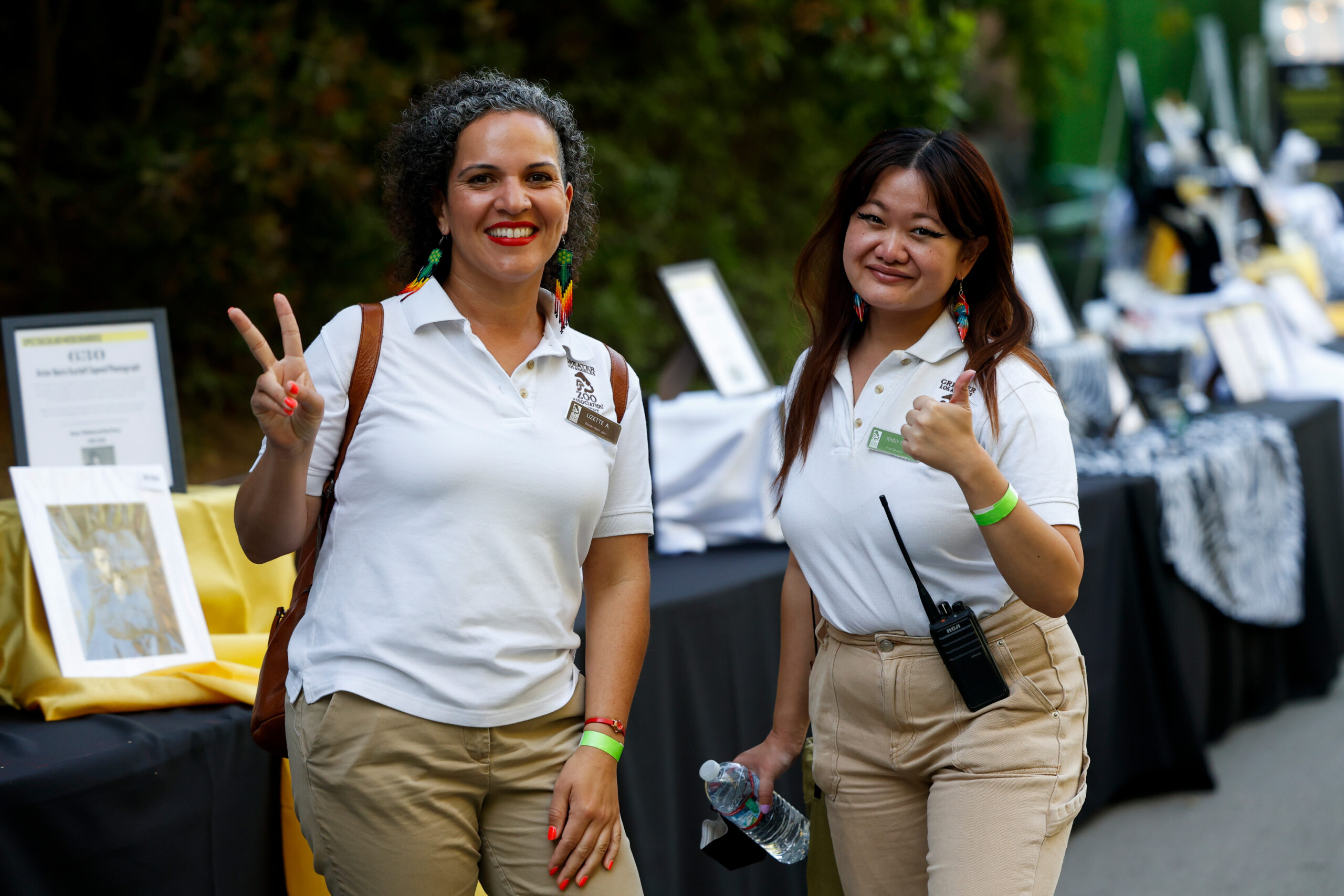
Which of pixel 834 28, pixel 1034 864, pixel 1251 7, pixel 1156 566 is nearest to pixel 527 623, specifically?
pixel 1034 864

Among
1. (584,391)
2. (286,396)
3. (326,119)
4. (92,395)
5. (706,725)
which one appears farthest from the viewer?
(326,119)

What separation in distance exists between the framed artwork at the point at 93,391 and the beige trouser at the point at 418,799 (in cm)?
115

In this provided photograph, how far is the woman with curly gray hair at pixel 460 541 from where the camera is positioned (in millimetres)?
1393

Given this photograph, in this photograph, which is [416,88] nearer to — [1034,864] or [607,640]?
[607,640]

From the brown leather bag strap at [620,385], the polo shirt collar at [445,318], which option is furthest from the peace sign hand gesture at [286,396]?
the brown leather bag strap at [620,385]

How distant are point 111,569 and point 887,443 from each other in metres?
1.45

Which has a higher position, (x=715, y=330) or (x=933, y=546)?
(x=715, y=330)

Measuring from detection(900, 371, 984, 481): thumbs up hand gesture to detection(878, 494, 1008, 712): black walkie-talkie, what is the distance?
0.54 feet

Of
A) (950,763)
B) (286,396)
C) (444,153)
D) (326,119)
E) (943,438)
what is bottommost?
(950,763)

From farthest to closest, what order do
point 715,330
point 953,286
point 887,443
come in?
point 715,330, point 953,286, point 887,443

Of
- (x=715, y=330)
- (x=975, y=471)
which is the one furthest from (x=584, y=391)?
(x=715, y=330)

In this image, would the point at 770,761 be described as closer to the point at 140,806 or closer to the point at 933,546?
the point at 933,546

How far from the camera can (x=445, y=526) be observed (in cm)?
141

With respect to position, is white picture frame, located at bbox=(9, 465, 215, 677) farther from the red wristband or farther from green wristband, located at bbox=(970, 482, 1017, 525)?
green wristband, located at bbox=(970, 482, 1017, 525)
